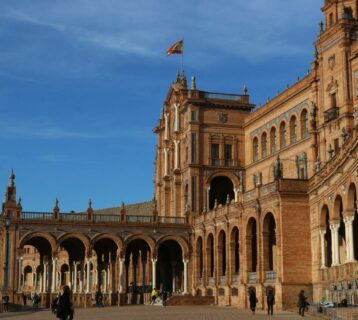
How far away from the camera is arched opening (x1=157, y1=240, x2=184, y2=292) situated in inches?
2921

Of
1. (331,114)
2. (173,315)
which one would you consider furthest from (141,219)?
(173,315)

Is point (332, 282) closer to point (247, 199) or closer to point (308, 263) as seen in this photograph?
point (308, 263)

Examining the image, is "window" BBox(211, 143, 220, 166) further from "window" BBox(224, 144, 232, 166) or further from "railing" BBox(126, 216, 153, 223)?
"railing" BBox(126, 216, 153, 223)

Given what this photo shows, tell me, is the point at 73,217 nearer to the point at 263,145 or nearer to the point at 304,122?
the point at 263,145

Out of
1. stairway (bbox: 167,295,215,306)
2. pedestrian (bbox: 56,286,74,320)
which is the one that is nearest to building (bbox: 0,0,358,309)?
stairway (bbox: 167,295,215,306)

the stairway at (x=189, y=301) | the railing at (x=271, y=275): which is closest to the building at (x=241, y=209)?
the railing at (x=271, y=275)

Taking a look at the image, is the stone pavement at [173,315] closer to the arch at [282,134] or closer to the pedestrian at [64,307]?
the pedestrian at [64,307]

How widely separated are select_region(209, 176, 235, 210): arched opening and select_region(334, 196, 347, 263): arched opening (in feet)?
107

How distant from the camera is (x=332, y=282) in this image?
41312 millimetres

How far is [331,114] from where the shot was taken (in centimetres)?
5322

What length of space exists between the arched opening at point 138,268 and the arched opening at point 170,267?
1.34m

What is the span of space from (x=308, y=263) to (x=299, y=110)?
19172mm

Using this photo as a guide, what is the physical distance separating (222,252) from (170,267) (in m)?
14.9

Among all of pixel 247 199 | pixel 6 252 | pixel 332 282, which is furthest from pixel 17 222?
pixel 332 282
